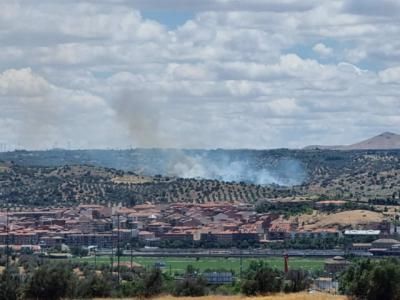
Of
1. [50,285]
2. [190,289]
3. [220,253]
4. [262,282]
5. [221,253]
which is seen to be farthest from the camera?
[221,253]

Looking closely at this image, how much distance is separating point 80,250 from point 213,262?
23903 mm

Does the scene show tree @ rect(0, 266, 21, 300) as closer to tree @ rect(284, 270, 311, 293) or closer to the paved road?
tree @ rect(284, 270, 311, 293)

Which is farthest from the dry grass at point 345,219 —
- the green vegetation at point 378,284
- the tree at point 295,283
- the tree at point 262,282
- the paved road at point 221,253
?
the green vegetation at point 378,284

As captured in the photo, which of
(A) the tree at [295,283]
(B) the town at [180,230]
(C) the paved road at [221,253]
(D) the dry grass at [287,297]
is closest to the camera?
(D) the dry grass at [287,297]

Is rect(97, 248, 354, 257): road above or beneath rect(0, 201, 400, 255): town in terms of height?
beneath

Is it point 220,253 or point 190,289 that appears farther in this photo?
point 220,253

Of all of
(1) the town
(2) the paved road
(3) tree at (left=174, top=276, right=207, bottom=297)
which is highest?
(1) the town

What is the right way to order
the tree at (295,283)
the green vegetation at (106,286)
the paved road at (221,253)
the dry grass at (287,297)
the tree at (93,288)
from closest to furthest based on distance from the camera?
Result: the dry grass at (287,297) → the green vegetation at (106,286) → the tree at (295,283) → the tree at (93,288) → the paved road at (221,253)

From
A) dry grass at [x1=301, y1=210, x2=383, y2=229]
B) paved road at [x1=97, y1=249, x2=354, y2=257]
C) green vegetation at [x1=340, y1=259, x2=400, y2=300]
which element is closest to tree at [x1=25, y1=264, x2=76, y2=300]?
green vegetation at [x1=340, y1=259, x2=400, y2=300]

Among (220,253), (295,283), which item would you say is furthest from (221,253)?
(295,283)

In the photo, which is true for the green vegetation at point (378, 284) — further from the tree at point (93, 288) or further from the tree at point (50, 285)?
the tree at point (50, 285)

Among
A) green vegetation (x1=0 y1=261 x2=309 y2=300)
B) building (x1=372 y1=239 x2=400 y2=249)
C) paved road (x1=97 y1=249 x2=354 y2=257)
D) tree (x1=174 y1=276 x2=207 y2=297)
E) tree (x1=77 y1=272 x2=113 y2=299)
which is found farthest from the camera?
paved road (x1=97 y1=249 x2=354 y2=257)

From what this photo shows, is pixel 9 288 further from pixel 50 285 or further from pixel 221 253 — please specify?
pixel 221 253

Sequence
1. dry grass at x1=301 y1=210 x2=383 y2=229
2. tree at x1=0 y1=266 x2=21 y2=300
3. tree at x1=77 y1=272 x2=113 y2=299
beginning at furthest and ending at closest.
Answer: dry grass at x1=301 y1=210 x2=383 y2=229 < tree at x1=77 y1=272 x2=113 y2=299 < tree at x1=0 y1=266 x2=21 y2=300
